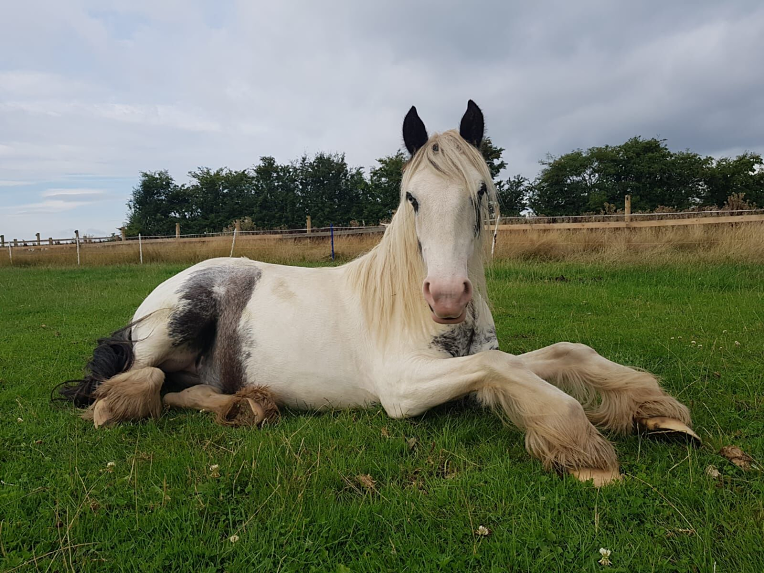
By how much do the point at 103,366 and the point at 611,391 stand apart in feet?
11.6

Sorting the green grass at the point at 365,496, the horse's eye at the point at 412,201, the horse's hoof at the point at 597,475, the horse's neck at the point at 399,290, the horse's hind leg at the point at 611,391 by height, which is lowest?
the green grass at the point at 365,496

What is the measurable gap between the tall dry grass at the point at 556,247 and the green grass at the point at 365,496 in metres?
9.12

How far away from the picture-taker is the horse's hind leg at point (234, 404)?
9.93 ft

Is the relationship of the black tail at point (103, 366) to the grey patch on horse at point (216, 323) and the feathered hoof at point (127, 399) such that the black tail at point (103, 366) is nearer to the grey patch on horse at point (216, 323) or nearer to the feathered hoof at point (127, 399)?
the feathered hoof at point (127, 399)

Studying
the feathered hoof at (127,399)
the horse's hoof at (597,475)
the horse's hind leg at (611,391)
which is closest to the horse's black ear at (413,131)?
the horse's hind leg at (611,391)

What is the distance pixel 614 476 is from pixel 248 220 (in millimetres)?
39630

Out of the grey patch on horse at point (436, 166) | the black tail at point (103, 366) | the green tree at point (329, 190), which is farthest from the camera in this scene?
the green tree at point (329, 190)

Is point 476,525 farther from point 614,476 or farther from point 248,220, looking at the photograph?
point 248,220

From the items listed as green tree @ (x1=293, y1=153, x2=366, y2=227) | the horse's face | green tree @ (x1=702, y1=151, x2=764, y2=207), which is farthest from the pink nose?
green tree @ (x1=702, y1=151, x2=764, y2=207)

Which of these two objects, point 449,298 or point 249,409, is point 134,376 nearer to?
point 249,409

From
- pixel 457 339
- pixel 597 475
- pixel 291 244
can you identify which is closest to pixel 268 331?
pixel 457 339

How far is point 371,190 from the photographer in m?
36.1

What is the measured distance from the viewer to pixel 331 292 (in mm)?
3498

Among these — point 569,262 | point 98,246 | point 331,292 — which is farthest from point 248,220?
point 331,292
